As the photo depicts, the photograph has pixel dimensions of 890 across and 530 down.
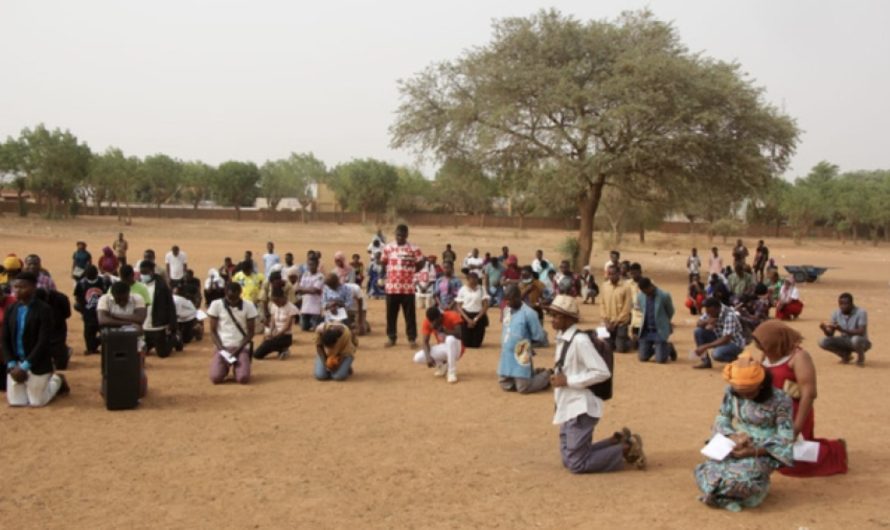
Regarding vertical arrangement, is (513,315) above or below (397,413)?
above

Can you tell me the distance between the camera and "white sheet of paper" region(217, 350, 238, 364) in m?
9.64

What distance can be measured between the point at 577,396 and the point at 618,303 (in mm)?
6453

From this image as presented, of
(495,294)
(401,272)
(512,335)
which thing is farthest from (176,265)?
(512,335)

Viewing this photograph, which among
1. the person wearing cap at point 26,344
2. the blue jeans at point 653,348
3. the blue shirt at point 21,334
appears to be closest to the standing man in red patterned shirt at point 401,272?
the blue jeans at point 653,348

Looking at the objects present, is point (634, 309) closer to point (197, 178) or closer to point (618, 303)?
point (618, 303)

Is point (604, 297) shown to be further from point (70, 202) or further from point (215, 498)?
point (70, 202)

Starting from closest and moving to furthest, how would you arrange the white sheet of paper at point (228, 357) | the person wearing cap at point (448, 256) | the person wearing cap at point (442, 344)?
1. the white sheet of paper at point (228, 357)
2. the person wearing cap at point (442, 344)
3. the person wearing cap at point (448, 256)

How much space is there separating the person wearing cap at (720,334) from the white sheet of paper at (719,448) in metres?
5.33

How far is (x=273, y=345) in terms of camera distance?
1138cm

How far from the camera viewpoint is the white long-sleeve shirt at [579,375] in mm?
6148

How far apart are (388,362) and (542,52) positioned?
20.3m

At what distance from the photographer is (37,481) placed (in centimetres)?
608

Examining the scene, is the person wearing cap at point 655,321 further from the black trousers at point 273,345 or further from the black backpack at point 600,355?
the black backpack at point 600,355

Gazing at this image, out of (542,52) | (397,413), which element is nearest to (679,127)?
(542,52)
